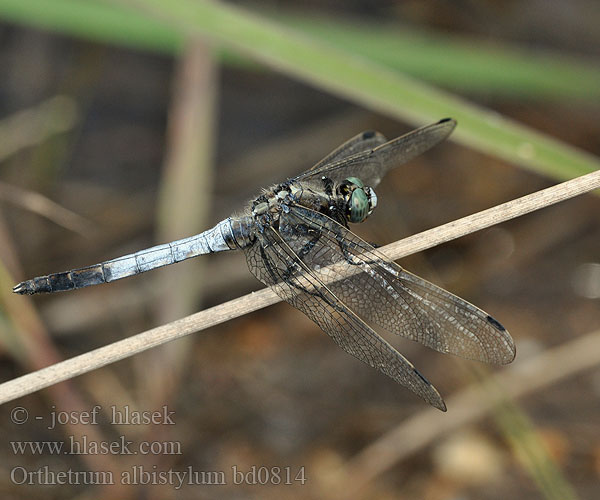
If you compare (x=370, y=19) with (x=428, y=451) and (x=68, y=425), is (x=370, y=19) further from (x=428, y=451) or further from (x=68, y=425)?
(x=68, y=425)

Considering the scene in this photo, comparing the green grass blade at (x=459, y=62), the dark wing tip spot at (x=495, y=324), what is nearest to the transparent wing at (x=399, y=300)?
the dark wing tip spot at (x=495, y=324)

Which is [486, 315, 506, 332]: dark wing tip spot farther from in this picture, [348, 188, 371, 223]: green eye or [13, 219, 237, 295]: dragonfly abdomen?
[13, 219, 237, 295]: dragonfly abdomen

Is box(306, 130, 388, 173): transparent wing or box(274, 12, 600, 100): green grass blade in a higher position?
box(274, 12, 600, 100): green grass blade

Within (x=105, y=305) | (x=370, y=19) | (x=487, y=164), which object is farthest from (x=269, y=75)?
(x=105, y=305)

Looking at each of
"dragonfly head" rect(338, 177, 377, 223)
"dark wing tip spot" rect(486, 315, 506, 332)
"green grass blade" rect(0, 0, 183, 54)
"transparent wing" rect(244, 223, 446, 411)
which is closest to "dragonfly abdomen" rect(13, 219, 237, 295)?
"transparent wing" rect(244, 223, 446, 411)

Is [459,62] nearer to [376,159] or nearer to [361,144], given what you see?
[361,144]

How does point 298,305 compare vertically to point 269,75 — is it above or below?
below
